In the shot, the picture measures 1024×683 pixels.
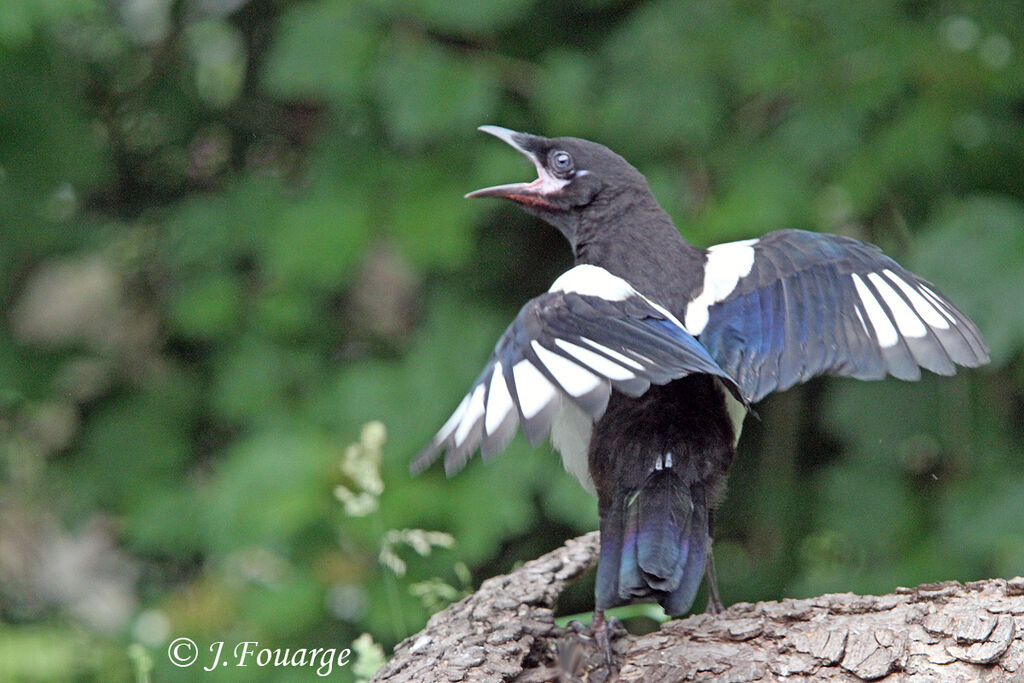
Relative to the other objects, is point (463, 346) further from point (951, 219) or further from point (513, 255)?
point (951, 219)

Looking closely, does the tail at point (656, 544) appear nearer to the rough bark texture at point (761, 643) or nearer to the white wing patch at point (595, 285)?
the rough bark texture at point (761, 643)

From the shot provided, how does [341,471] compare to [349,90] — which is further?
[349,90]

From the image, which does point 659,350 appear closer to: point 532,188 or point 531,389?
point 531,389

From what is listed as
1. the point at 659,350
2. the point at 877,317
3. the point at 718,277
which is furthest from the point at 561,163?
the point at 659,350

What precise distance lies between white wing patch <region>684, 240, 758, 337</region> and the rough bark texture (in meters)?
0.57

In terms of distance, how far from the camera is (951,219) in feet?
11.6

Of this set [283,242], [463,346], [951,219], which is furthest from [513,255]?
[951,219]

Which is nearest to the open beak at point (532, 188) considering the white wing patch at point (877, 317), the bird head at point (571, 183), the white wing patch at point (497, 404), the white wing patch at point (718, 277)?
the bird head at point (571, 183)

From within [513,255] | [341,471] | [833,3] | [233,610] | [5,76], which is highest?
[5,76]

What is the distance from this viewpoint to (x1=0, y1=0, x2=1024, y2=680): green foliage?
3.49 m

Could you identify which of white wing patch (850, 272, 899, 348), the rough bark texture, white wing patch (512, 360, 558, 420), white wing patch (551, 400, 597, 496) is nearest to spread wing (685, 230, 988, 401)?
white wing patch (850, 272, 899, 348)

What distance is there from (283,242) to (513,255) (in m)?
0.75

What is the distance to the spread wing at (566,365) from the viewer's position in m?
1.82

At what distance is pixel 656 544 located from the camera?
83.4 inches
